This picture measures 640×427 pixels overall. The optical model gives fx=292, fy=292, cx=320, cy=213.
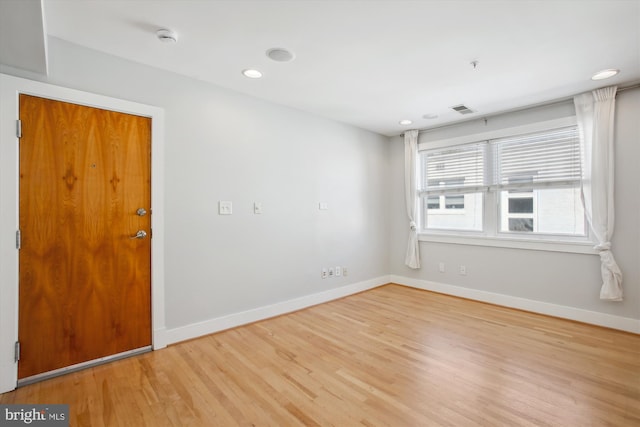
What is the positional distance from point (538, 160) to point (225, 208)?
3.85m

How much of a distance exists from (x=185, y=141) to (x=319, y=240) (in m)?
2.08

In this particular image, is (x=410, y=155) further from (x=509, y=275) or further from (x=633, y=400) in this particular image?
(x=633, y=400)

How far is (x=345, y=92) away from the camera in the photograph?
10.8 feet

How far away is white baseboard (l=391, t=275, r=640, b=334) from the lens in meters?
3.07

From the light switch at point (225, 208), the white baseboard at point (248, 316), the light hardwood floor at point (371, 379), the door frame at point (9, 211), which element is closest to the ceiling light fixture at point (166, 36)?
the door frame at point (9, 211)

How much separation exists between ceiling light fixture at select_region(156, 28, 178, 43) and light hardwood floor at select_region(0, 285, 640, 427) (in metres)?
2.55

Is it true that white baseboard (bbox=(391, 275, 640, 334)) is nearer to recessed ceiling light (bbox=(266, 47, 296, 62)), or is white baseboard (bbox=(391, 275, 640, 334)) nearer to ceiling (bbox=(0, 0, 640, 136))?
ceiling (bbox=(0, 0, 640, 136))

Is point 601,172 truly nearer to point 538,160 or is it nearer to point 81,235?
point 538,160

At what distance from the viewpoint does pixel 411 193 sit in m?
4.77

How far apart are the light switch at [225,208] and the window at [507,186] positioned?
123 inches

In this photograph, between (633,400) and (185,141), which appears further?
(185,141)

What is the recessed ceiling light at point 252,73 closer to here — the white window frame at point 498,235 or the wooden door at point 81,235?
the wooden door at point 81,235

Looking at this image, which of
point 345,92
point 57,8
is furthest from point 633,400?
point 57,8

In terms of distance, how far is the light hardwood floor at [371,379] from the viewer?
5.88ft
